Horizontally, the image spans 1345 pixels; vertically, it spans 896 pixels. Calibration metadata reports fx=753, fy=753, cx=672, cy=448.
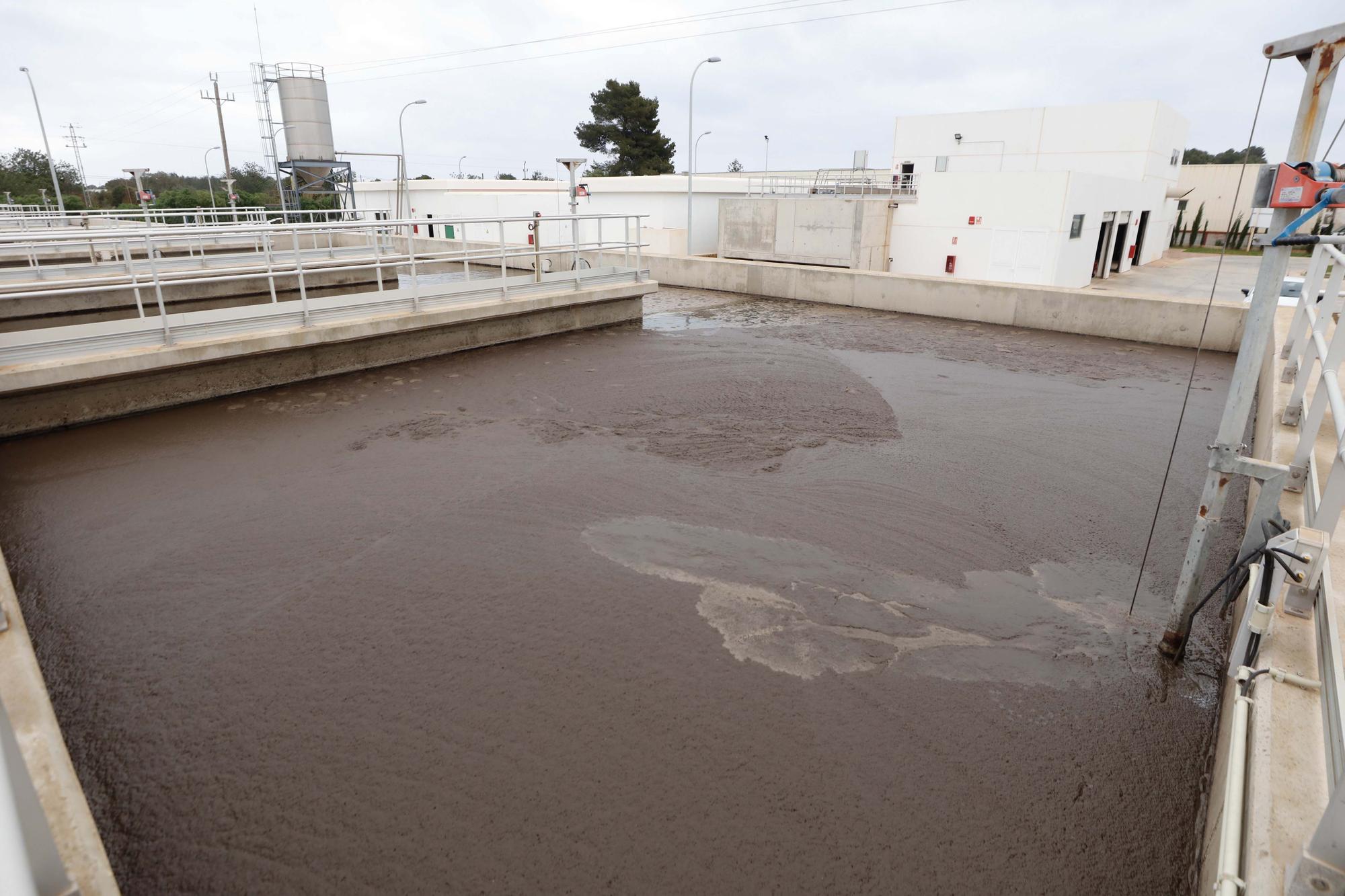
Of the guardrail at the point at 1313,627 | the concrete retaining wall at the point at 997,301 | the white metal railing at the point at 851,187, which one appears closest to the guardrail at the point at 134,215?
the concrete retaining wall at the point at 997,301

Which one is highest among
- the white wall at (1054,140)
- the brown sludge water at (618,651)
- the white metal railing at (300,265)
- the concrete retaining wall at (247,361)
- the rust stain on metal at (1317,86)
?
the white wall at (1054,140)

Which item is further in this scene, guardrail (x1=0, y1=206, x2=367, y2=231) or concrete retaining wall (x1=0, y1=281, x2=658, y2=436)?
guardrail (x1=0, y1=206, x2=367, y2=231)

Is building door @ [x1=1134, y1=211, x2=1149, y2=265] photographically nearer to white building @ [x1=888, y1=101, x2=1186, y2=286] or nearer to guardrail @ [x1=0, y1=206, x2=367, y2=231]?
white building @ [x1=888, y1=101, x2=1186, y2=286]

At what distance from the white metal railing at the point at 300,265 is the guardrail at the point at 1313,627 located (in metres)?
8.59

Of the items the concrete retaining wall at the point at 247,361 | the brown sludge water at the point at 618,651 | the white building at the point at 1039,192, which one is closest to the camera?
the brown sludge water at the point at 618,651

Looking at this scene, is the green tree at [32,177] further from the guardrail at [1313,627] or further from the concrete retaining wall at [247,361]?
the guardrail at [1313,627]

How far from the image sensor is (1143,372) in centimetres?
1090

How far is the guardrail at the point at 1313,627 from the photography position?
1.94 metres

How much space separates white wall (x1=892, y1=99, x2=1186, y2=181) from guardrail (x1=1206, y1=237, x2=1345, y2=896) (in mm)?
32226

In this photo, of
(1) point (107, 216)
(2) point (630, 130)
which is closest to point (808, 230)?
(1) point (107, 216)

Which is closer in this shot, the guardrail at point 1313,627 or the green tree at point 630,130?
the guardrail at point 1313,627

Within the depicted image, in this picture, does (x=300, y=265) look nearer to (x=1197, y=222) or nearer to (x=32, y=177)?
(x=1197, y=222)

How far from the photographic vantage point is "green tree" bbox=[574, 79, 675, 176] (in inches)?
2462

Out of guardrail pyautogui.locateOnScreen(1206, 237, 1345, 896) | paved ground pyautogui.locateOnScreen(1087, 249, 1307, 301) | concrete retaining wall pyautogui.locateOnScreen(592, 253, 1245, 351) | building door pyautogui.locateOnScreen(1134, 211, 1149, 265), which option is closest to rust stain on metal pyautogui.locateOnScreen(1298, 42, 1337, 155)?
guardrail pyautogui.locateOnScreen(1206, 237, 1345, 896)
